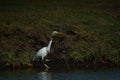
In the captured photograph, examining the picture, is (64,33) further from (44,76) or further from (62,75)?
(44,76)

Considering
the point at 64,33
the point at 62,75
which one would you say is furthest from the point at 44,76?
the point at 64,33

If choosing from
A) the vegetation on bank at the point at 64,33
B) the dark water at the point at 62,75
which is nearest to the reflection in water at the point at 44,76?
the dark water at the point at 62,75

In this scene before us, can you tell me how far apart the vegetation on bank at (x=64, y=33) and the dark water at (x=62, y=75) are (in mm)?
1267

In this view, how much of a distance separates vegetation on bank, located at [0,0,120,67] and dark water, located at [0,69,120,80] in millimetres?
1267

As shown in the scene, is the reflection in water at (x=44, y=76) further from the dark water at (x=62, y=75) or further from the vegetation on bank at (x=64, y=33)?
the vegetation on bank at (x=64, y=33)

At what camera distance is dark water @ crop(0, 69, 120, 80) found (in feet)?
93.2

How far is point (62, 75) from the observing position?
29.2 m

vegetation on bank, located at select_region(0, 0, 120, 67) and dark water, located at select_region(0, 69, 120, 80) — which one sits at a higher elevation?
vegetation on bank, located at select_region(0, 0, 120, 67)

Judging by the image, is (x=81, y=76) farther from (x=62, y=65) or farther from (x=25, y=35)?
(x=25, y=35)

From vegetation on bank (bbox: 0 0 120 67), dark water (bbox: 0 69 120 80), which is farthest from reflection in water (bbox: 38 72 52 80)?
vegetation on bank (bbox: 0 0 120 67)

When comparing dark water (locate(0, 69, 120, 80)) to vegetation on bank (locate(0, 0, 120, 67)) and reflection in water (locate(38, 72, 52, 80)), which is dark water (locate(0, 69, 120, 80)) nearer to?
reflection in water (locate(38, 72, 52, 80))

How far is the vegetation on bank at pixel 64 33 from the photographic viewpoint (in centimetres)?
3191

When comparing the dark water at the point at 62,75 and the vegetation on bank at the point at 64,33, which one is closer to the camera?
the dark water at the point at 62,75

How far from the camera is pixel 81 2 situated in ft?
148
